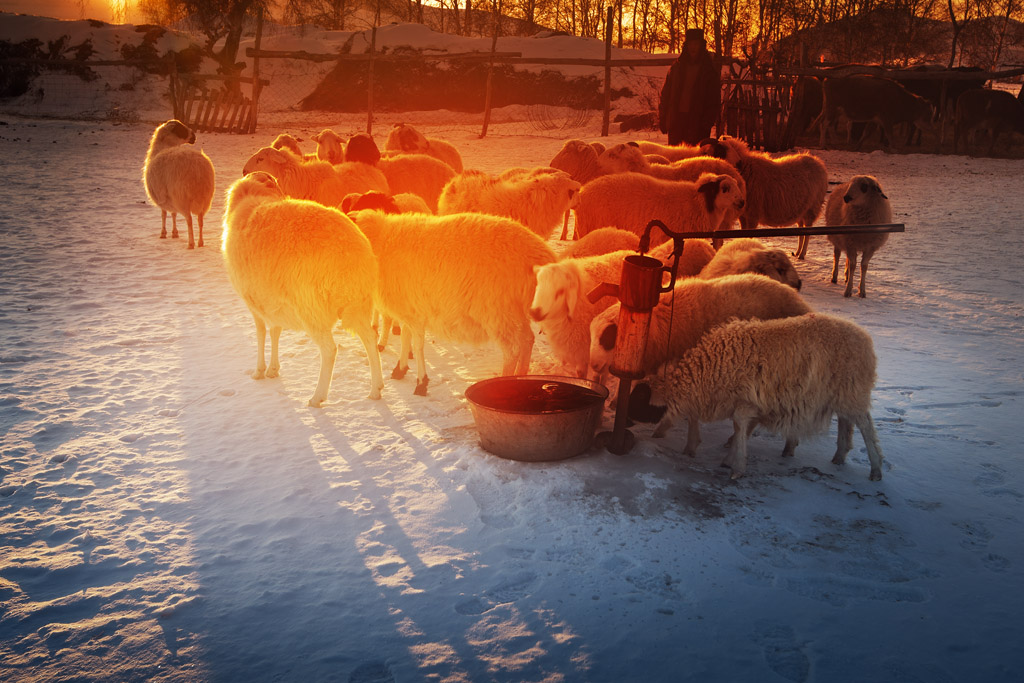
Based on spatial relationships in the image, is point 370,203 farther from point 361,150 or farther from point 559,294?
point 361,150

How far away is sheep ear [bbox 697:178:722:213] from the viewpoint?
663 centimetres

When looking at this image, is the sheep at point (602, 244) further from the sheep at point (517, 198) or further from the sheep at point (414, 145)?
the sheep at point (414, 145)

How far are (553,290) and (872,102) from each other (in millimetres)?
19093

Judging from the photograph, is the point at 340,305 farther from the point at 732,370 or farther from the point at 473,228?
Answer: the point at 732,370

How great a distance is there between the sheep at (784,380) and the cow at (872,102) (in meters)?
18.0

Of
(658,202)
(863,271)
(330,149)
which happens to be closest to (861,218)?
(863,271)

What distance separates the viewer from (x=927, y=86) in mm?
21734

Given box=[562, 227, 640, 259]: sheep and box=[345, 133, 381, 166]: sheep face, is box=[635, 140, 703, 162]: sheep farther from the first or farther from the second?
box=[562, 227, 640, 259]: sheep

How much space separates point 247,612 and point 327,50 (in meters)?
31.7

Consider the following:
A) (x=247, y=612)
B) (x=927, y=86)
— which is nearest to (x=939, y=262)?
(x=247, y=612)

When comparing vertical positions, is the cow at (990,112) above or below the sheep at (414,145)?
above

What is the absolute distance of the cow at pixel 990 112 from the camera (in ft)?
60.1

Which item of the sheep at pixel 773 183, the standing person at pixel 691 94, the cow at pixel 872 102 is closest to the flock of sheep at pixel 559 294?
the sheep at pixel 773 183

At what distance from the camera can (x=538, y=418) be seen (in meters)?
3.54
